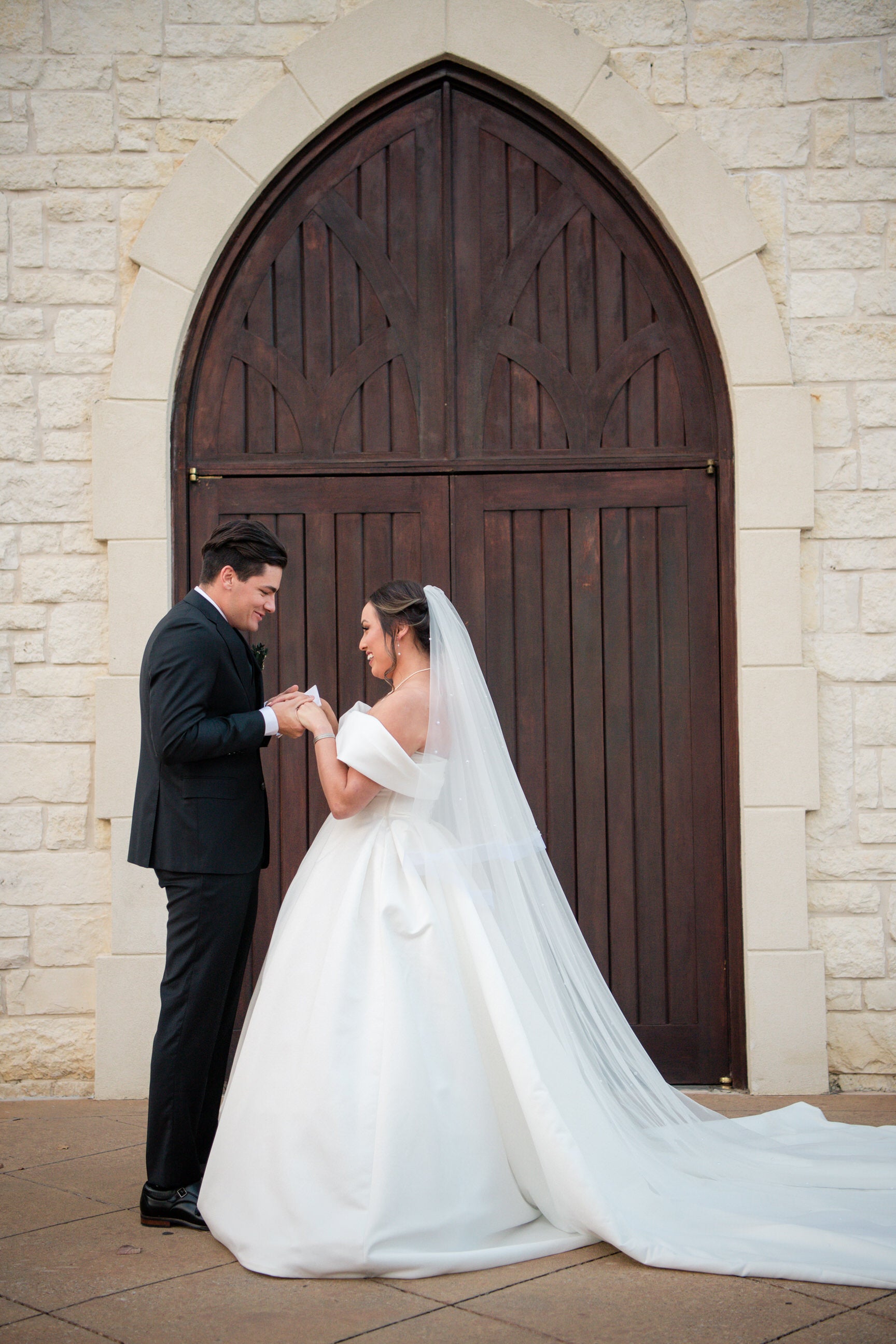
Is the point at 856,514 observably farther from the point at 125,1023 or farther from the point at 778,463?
the point at 125,1023

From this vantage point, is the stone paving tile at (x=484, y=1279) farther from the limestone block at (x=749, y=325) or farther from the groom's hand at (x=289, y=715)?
the limestone block at (x=749, y=325)

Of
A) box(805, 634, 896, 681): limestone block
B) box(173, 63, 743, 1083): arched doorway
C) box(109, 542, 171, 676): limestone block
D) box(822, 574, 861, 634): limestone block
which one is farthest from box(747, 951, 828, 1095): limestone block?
box(109, 542, 171, 676): limestone block

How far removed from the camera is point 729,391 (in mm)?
4711

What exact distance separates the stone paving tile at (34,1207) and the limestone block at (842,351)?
3.90 metres

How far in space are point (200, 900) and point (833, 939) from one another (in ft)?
8.57

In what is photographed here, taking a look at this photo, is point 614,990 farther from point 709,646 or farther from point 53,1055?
point 53,1055

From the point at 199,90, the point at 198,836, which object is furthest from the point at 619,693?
the point at 199,90

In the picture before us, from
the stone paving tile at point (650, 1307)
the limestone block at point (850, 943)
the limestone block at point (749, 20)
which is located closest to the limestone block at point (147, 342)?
the limestone block at point (749, 20)

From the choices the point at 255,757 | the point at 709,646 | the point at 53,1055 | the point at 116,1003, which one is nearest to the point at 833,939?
the point at 709,646

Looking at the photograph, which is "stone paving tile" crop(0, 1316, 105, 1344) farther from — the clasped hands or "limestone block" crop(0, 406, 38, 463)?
"limestone block" crop(0, 406, 38, 463)

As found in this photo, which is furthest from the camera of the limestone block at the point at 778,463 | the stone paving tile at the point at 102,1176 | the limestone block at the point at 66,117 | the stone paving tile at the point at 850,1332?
the limestone block at the point at 66,117

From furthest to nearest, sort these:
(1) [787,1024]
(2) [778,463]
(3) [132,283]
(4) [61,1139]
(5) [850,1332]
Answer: (3) [132,283] < (2) [778,463] < (1) [787,1024] < (4) [61,1139] < (5) [850,1332]

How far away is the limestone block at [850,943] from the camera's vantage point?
4.52 meters

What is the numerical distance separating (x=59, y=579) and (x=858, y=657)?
3.20 metres
